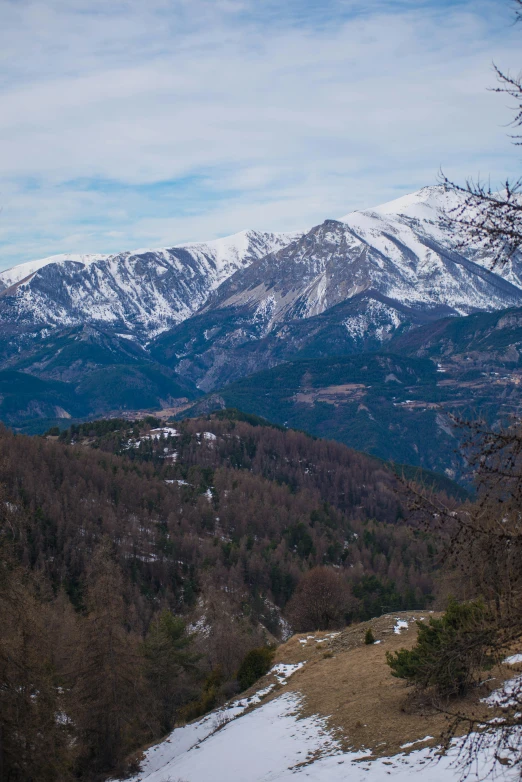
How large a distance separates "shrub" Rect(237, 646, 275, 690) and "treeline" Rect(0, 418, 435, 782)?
96cm

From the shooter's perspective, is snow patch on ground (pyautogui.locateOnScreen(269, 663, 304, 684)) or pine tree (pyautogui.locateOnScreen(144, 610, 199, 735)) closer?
snow patch on ground (pyautogui.locateOnScreen(269, 663, 304, 684))

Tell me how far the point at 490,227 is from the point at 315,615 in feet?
198

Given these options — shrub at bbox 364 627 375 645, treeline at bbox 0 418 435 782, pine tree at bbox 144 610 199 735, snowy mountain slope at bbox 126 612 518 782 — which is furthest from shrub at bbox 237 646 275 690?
pine tree at bbox 144 610 199 735

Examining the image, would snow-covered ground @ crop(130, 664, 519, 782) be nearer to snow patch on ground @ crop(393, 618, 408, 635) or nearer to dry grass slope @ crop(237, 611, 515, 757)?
dry grass slope @ crop(237, 611, 515, 757)

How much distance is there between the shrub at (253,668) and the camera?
1644 inches

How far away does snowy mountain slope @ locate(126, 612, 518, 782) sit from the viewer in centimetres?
2069

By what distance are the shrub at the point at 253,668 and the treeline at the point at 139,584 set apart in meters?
0.96

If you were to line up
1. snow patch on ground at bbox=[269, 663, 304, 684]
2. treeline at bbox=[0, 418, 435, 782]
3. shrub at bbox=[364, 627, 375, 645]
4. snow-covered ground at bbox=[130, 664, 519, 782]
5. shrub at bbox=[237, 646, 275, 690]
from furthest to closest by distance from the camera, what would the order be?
shrub at bbox=[237, 646, 275, 690] → shrub at bbox=[364, 627, 375, 645] → snow patch on ground at bbox=[269, 663, 304, 684] → treeline at bbox=[0, 418, 435, 782] → snow-covered ground at bbox=[130, 664, 519, 782]

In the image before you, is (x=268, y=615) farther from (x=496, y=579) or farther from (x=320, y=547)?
(x=496, y=579)

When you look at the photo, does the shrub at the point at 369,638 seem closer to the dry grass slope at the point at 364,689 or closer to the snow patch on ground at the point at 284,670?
the dry grass slope at the point at 364,689

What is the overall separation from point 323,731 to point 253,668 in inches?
668

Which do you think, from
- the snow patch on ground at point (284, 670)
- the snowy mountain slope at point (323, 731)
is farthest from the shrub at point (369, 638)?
the snow patch on ground at point (284, 670)

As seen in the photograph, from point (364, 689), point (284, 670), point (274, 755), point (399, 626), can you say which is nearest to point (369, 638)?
point (399, 626)

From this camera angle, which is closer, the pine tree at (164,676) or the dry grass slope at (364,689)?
the dry grass slope at (364,689)
